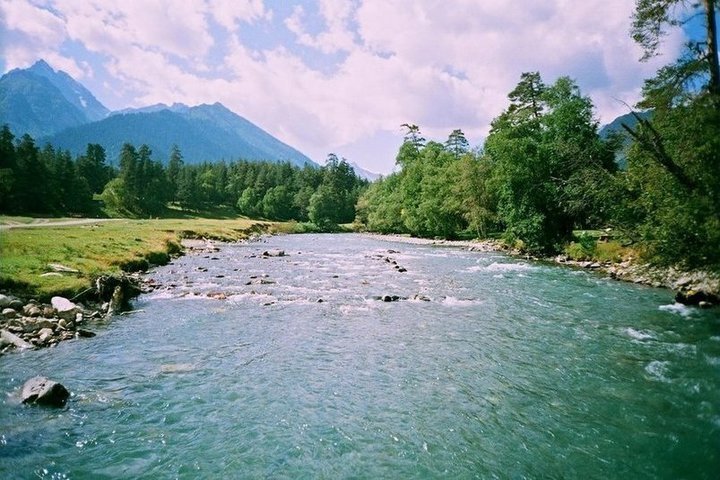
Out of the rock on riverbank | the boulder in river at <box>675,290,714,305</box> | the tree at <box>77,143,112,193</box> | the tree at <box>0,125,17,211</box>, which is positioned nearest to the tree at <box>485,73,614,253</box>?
the boulder in river at <box>675,290,714,305</box>

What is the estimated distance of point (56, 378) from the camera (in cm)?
1339

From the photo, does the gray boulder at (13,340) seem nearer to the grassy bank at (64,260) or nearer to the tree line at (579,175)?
the grassy bank at (64,260)

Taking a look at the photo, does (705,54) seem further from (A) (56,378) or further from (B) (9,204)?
(B) (9,204)

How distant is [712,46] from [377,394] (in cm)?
1724

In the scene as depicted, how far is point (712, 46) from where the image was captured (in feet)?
52.2

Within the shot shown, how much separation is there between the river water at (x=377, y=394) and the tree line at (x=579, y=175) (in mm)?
5461

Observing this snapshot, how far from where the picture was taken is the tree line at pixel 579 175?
16.1 m

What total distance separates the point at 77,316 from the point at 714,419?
2338cm

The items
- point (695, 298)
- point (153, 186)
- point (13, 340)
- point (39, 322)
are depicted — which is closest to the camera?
point (13, 340)

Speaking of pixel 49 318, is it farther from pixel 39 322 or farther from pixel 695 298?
pixel 695 298

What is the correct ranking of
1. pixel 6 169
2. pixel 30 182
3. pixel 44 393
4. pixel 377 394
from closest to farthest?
1. pixel 44 393
2. pixel 377 394
3. pixel 6 169
4. pixel 30 182

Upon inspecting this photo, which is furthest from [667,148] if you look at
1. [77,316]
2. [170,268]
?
[170,268]

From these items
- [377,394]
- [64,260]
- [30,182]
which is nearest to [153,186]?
[30,182]

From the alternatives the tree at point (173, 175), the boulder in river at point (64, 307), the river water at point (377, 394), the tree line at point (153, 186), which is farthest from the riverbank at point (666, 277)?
the tree at point (173, 175)
